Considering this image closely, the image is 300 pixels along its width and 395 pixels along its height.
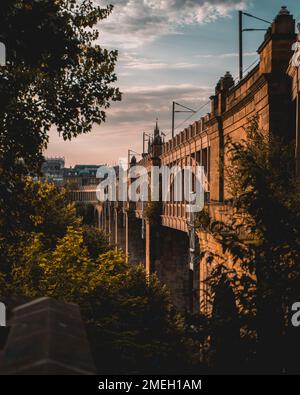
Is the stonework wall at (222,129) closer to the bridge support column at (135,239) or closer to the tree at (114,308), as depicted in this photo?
the tree at (114,308)

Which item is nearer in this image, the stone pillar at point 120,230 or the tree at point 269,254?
the tree at point 269,254

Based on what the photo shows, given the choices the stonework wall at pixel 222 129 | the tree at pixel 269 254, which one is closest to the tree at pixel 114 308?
the tree at pixel 269 254

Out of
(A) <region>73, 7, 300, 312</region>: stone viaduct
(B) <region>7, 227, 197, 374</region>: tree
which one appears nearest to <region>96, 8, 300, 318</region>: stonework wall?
(A) <region>73, 7, 300, 312</region>: stone viaduct

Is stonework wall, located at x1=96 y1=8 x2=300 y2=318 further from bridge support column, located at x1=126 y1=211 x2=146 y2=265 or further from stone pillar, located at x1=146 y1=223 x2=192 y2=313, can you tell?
bridge support column, located at x1=126 y1=211 x2=146 y2=265

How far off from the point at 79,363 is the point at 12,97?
9.12 meters

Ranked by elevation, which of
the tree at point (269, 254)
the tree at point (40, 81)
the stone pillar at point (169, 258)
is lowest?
the stone pillar at point (169, 258)

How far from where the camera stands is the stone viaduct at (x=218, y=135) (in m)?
16.2

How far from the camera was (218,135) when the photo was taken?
2480 cm

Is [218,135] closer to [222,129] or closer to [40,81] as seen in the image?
[222,129]

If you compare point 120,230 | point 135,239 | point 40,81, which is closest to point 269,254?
point 40,81

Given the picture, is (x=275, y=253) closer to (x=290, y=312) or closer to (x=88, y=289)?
(x=290, y=312)

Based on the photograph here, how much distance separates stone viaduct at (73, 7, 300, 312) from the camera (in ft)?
53.3

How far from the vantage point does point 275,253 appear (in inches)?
382

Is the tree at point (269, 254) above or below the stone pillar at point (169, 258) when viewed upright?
above
